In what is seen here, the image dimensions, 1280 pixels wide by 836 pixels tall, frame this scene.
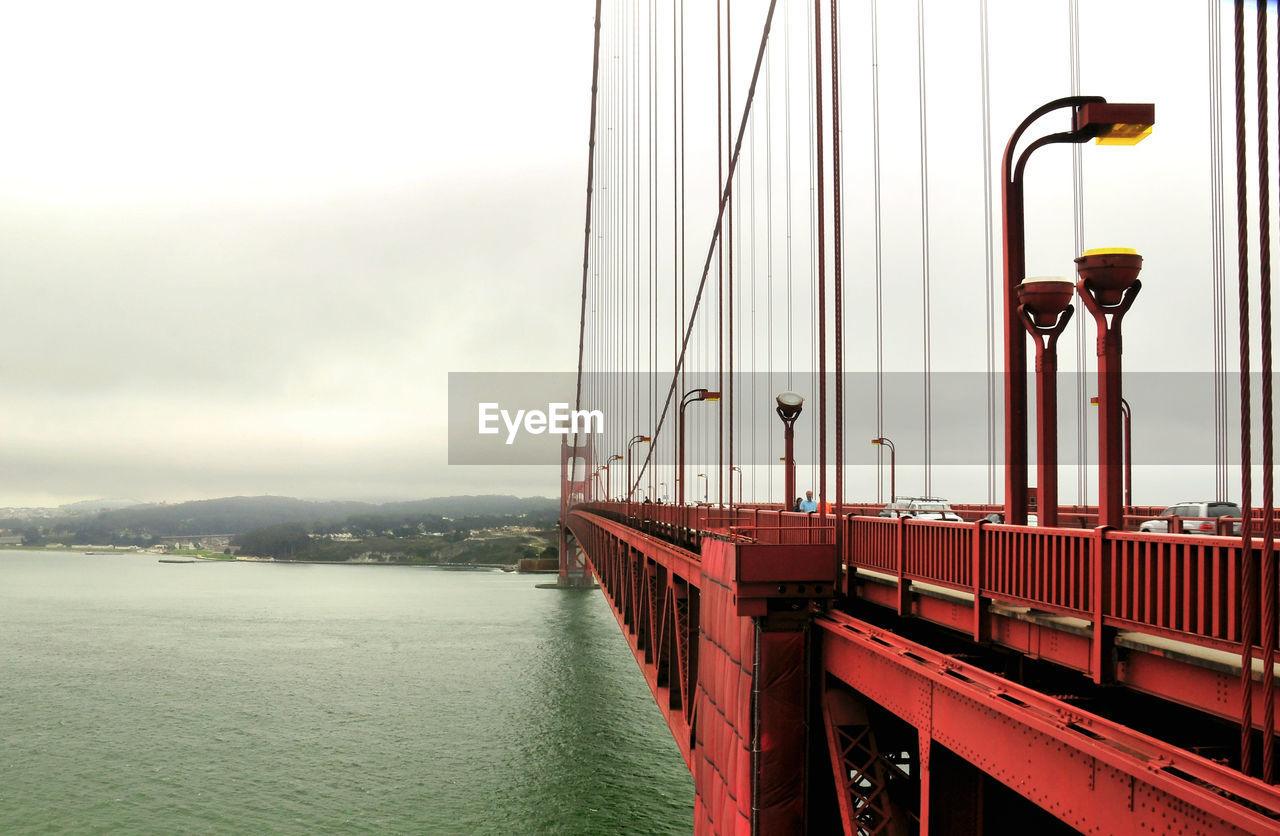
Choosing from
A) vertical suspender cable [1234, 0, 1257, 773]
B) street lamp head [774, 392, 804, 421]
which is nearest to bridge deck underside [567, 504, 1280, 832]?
vertical suspender cable [1234, 0, 1257, 773]

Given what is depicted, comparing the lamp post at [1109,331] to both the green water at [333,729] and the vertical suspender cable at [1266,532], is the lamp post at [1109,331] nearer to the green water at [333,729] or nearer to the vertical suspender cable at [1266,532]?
the vertical suspender cable at [1266,532]

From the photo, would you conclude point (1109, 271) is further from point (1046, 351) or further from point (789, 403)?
point (789, 403)

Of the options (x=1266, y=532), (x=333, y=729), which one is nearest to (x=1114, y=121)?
(x=1266, y=532)

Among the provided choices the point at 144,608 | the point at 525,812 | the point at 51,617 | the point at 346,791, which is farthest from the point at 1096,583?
the point at 144,608

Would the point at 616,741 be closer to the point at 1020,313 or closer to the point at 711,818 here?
the point at 711,818

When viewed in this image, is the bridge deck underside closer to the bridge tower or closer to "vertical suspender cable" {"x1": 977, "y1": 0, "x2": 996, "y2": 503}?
"vertical suspender cable" {"x1": 977, "y1": 0, "x2": 996, "y2": 503}

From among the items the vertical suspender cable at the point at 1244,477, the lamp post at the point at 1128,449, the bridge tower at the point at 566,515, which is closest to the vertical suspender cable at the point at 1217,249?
the lamp post at the point at 1128,449

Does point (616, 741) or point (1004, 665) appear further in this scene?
point (616, 741)
